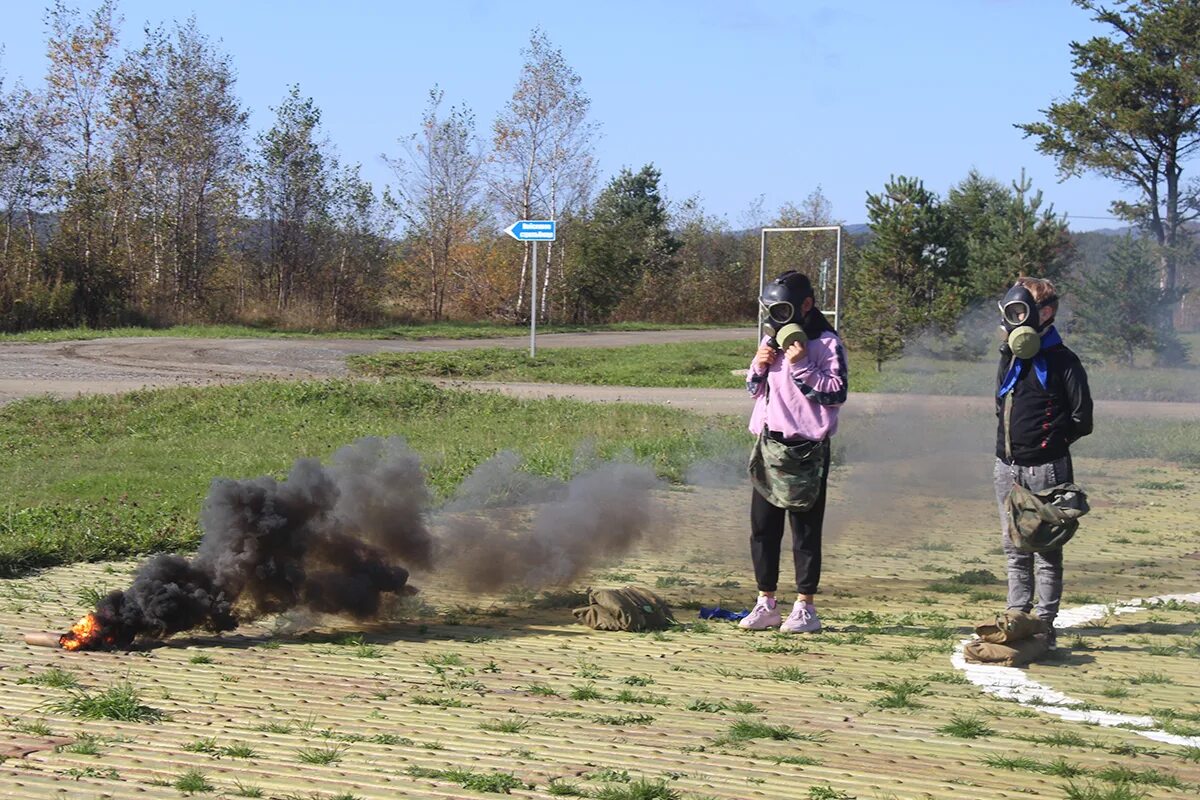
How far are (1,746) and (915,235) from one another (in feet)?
91.6

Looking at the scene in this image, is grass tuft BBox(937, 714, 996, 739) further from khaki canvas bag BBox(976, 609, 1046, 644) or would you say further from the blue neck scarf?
the blue neck scarf

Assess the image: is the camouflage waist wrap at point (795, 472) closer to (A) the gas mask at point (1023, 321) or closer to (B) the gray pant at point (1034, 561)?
(B) the gray pant at point (1034, 561)

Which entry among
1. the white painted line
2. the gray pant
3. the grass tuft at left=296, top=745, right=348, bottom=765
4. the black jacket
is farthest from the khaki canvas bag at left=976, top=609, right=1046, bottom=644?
the grass tuft at left=296, top=745, right=348, bottom=765

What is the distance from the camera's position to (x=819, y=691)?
242 inches

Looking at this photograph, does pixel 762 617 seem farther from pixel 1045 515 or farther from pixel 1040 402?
pixel 1040 402

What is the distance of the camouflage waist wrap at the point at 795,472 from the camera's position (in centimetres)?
743

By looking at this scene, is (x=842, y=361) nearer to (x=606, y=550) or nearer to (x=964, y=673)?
(x=964, y=673)

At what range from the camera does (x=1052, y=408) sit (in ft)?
23.4

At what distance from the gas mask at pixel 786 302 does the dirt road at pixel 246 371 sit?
25.5 ft

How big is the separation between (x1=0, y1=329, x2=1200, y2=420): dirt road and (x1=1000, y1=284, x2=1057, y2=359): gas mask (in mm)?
7596

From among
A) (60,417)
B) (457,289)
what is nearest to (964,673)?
(60,417)

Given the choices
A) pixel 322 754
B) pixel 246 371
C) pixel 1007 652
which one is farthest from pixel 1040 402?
pixel 246 371

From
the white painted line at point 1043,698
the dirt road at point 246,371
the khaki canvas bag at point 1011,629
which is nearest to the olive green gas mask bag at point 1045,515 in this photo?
the khaki canvas bag at point 1011,629

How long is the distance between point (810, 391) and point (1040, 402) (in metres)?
1.26
